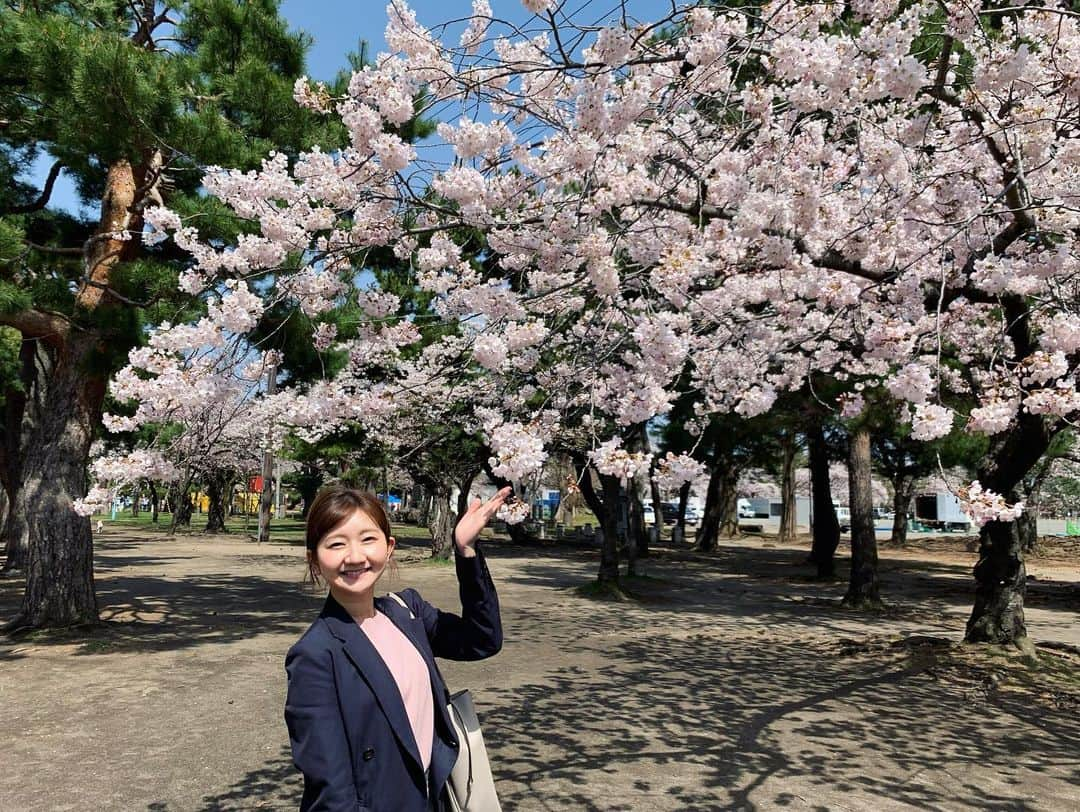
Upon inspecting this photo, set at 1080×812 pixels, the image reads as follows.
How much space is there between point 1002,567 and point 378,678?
8.23 metres

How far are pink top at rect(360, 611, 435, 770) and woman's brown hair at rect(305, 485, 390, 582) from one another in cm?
23

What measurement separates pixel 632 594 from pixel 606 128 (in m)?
10.4

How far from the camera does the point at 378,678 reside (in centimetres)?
162

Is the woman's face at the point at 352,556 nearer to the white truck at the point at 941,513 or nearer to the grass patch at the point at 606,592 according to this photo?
the grass patch at the point at 606,592

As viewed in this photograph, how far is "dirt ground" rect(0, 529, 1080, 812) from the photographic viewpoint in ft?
13.5

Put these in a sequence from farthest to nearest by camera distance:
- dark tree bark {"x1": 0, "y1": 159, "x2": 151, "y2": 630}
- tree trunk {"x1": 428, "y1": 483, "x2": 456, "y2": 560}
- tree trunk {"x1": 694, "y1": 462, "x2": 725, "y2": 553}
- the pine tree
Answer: tree trunk {"x1": 694, "y1": 462, "x2": 725, "y2": 553} < tree trunk {"x1": 428, "y1": 483, "x2": 456, "y2": 560} < dark tree bark {"x1": 0, "y1": 159, "x2": 151, "y2": 630} < the pine tree

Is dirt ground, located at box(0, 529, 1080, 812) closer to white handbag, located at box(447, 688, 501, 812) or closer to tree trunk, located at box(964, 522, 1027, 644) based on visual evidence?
tree trunk, located at box(964, 522, 1027, 644)

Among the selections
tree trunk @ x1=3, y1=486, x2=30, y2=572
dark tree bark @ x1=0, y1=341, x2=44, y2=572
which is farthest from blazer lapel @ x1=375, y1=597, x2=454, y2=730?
tree trunk @ x1=3, y1=486, x2=30, y2=572

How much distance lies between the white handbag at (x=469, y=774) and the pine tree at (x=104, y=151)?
6.03m

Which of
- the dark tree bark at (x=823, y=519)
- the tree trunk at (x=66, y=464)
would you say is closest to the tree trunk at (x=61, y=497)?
the tree trunk at (x=66, y=464)

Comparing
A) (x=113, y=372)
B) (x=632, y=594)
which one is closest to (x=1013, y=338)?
(x=632, y=594)

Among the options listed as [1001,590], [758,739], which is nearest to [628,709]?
[758,739]

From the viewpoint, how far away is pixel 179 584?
538 inches

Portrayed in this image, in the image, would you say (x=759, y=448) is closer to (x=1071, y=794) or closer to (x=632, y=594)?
(x=632, y=594)
